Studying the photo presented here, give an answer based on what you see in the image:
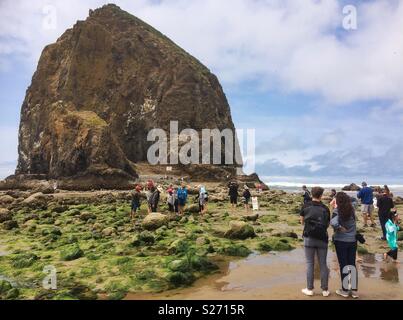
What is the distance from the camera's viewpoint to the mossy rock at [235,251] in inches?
470

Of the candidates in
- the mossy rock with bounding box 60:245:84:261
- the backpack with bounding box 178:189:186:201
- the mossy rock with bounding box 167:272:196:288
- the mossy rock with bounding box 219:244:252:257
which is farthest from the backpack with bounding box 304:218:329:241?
the backpack with bounding box 178:189:186:201

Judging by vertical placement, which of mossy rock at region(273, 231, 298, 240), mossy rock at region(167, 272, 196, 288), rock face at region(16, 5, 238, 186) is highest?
rock face at region(16, 5, 238, 186)

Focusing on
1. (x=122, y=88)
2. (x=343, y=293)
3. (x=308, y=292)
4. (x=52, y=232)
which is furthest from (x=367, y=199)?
(x=122, y=88)

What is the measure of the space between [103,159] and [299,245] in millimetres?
40198

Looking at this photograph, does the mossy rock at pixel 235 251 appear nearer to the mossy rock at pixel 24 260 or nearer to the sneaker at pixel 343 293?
the sneaker at pixel 343 293

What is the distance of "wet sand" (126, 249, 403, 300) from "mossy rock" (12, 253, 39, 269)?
15.4ft

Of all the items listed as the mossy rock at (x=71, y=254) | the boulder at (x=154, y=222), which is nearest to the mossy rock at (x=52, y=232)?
the boulder at (x=154, y=222)

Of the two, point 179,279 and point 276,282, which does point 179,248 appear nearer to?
point 179,279

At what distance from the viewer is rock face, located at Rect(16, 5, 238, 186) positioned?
78375mm

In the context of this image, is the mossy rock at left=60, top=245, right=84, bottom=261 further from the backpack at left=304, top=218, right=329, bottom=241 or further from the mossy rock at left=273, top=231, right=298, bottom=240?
the backpack at left=304, top=218, right=329, bottom=241

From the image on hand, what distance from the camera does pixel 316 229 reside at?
7738mm

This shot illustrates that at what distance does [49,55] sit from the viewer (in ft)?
296

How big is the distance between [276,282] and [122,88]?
3083 inches

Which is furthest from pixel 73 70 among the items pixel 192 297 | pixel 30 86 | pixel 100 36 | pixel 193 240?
pixel 192 297
